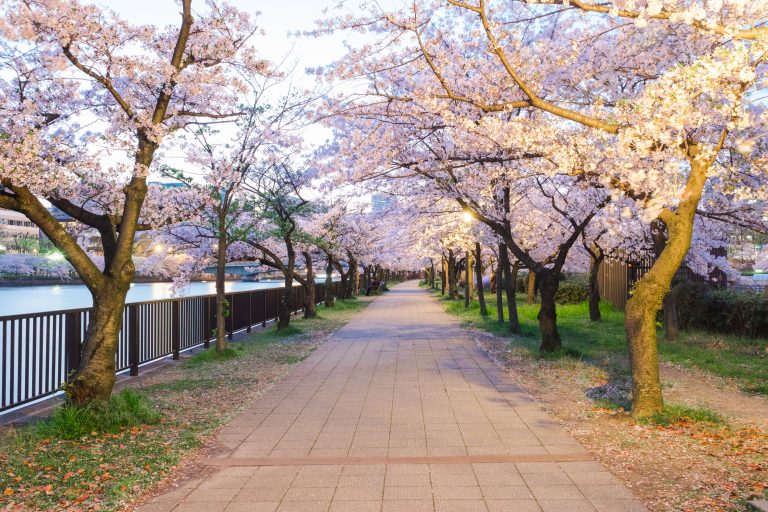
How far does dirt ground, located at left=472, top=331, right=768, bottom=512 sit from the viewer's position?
13.9 feet

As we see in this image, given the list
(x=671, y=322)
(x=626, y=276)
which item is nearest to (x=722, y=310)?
(x=671, y=322)

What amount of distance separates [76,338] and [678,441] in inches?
293

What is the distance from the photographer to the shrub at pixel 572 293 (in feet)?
91.2

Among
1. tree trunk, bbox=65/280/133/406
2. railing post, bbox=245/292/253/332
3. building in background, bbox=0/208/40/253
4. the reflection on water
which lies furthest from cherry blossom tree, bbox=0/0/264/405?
building in background, bbox=0/208/40/253

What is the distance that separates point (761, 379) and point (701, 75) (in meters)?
5.90

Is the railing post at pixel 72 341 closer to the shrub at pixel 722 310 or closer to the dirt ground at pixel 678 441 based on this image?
the dirt ground at pixel 678 441

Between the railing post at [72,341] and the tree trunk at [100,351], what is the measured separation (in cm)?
178

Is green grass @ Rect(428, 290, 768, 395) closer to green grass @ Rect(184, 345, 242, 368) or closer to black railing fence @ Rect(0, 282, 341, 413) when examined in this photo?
green grass @ Rect(184, 345, 242, 368)

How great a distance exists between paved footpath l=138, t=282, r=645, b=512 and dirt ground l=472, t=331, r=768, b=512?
23 centimetres

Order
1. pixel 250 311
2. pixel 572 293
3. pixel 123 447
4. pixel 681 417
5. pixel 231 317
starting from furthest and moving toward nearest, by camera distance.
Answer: pixel 572 293 < pixel 250 311 < pixel 231 317 < pixel 681 417 < pixel 123 447

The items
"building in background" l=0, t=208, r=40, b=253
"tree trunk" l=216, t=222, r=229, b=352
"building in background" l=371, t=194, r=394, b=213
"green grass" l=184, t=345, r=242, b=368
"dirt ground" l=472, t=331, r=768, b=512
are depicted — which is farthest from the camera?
"building in background" l=0, t=208, r=40, b=253

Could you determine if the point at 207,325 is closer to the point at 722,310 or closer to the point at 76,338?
the point at 76,338

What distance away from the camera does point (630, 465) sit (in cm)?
487

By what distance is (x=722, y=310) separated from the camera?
14.9 metres
